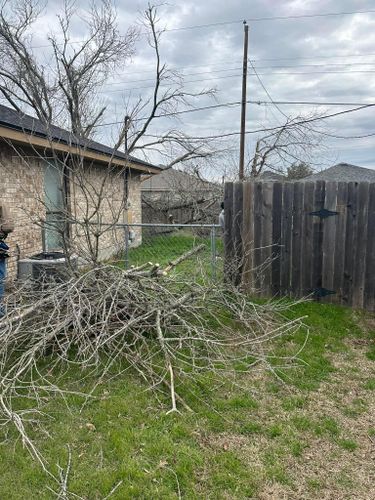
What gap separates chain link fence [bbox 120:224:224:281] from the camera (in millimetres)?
5805

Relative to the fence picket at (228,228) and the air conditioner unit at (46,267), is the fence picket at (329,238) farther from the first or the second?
the air conditioner unit at (46,267)

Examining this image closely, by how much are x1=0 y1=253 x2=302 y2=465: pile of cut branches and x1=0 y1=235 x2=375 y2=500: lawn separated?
18 centimetres

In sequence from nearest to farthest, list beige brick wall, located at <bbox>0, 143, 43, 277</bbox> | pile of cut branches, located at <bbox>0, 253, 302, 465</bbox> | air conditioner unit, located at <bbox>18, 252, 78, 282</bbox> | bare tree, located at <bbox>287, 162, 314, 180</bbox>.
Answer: pile of cut branches, located at <bbox>0, 253, 302, 465</bbox> < air conditioner unit, located at <bbox>18, 252, 78, 282</bbox> < beige brick wall, located at <bbox>0, 143, 43, 277</bbox> < bare tree, located at <bbox>287, 162, 314, 180</bbox>

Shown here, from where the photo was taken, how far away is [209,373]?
363 centimetres

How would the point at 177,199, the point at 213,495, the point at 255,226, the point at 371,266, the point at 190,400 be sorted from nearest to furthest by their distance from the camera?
1. the point at 213,495
2. the point at 190,400
3. the point at 371,266
4. the point at 255,226
5. the point at 177,199

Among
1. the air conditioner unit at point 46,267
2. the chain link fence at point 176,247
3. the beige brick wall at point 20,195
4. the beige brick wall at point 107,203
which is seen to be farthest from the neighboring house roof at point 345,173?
the air conditioner unit at point 46,267

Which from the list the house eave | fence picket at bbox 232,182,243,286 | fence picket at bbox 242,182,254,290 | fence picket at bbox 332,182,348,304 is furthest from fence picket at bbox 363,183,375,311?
the house eave

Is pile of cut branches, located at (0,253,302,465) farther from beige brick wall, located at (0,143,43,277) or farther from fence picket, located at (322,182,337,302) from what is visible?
beige brick wall, located at (0,143,43,277)

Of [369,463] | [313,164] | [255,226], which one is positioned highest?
[313,164]

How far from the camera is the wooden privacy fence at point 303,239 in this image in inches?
204

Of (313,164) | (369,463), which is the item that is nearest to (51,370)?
(369,463)

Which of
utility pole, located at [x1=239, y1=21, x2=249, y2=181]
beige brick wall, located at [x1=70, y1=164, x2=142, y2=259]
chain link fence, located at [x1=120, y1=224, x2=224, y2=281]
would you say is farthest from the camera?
utility pole, located at [x1=239, y1=21, x2=249, y2=181]

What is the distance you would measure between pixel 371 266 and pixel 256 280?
1478mm

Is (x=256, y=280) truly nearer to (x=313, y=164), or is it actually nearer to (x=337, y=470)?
(x=337, y=470)
